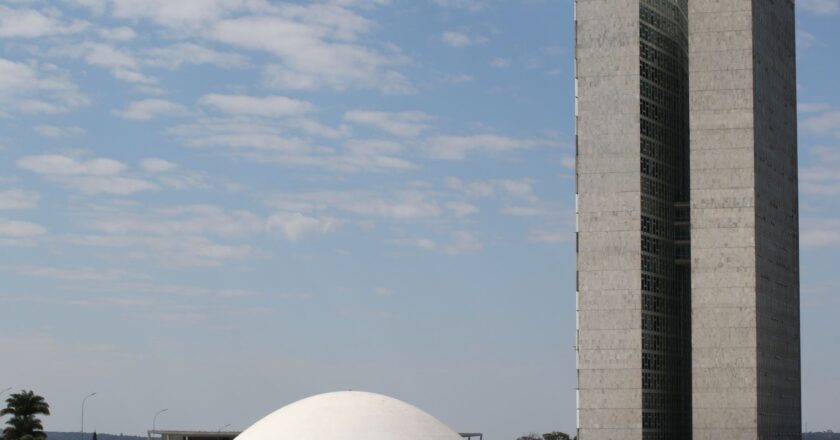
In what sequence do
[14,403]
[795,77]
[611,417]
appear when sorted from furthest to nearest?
[795,77]
[611,417]
[14,403]

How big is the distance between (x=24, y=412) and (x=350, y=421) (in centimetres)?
6553

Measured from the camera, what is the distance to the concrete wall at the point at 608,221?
15425cm

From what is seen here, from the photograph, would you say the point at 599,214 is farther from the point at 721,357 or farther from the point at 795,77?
the point at 795,77

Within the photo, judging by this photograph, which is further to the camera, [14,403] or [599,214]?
[599,214]

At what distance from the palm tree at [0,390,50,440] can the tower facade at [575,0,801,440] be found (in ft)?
190

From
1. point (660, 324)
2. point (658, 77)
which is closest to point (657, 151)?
point (658, 77)

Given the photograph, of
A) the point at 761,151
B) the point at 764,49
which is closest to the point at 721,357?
the point at 761,151

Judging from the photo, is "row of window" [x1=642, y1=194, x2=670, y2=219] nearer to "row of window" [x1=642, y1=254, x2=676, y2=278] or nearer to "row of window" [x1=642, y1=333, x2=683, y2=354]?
"row of window" [x1=642, y1=254, x2=676, y2=278]

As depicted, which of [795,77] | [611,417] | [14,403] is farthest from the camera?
[795,77]

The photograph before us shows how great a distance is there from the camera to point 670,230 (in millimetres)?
164750

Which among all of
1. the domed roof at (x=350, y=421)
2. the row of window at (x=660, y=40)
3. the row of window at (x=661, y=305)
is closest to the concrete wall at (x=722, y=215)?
the row of window at (x=661, y=305)

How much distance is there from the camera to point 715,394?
153m

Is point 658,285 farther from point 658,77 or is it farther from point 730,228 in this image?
point 658,77

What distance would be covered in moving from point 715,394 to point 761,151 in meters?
28.2
